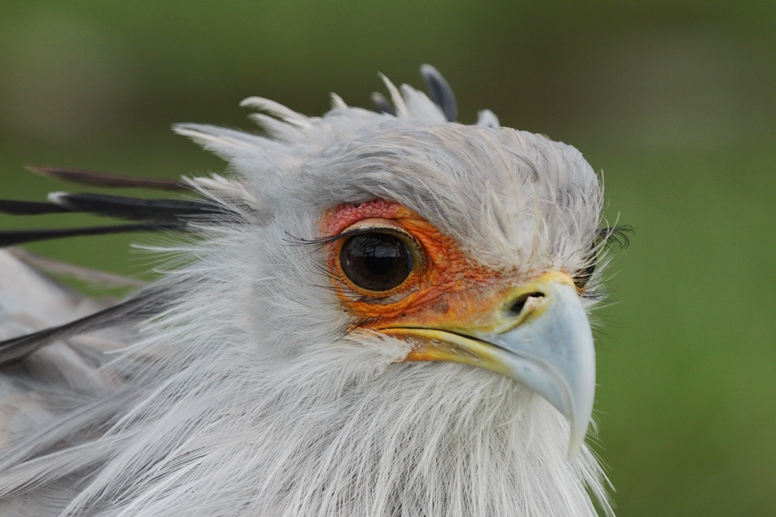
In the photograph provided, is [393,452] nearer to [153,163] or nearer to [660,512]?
[660,512]

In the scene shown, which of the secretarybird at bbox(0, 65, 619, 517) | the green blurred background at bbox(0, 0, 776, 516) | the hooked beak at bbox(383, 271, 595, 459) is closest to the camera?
the hooked beak at bbox(383, 271, 595, 459)

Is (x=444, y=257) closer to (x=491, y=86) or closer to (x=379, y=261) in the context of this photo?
(x=379, y=261)

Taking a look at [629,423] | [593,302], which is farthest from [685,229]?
[593,302]

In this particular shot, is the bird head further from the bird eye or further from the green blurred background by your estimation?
the green blurred background

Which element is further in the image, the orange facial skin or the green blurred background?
the green blurred background

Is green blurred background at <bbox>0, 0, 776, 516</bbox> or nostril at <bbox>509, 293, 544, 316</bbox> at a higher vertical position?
green blurred background at <bbox>0, 0, 776, 516</bbox>

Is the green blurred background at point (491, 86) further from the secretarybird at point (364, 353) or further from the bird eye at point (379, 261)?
the bird eye at point (379, 261)

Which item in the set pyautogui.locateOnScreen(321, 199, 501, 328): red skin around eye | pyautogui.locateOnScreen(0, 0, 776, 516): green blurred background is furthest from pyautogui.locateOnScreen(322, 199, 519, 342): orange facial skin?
pyautogui.locateOnScreen(0, 0, 776, 516): green blurred background

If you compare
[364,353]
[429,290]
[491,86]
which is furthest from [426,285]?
[491,86]
